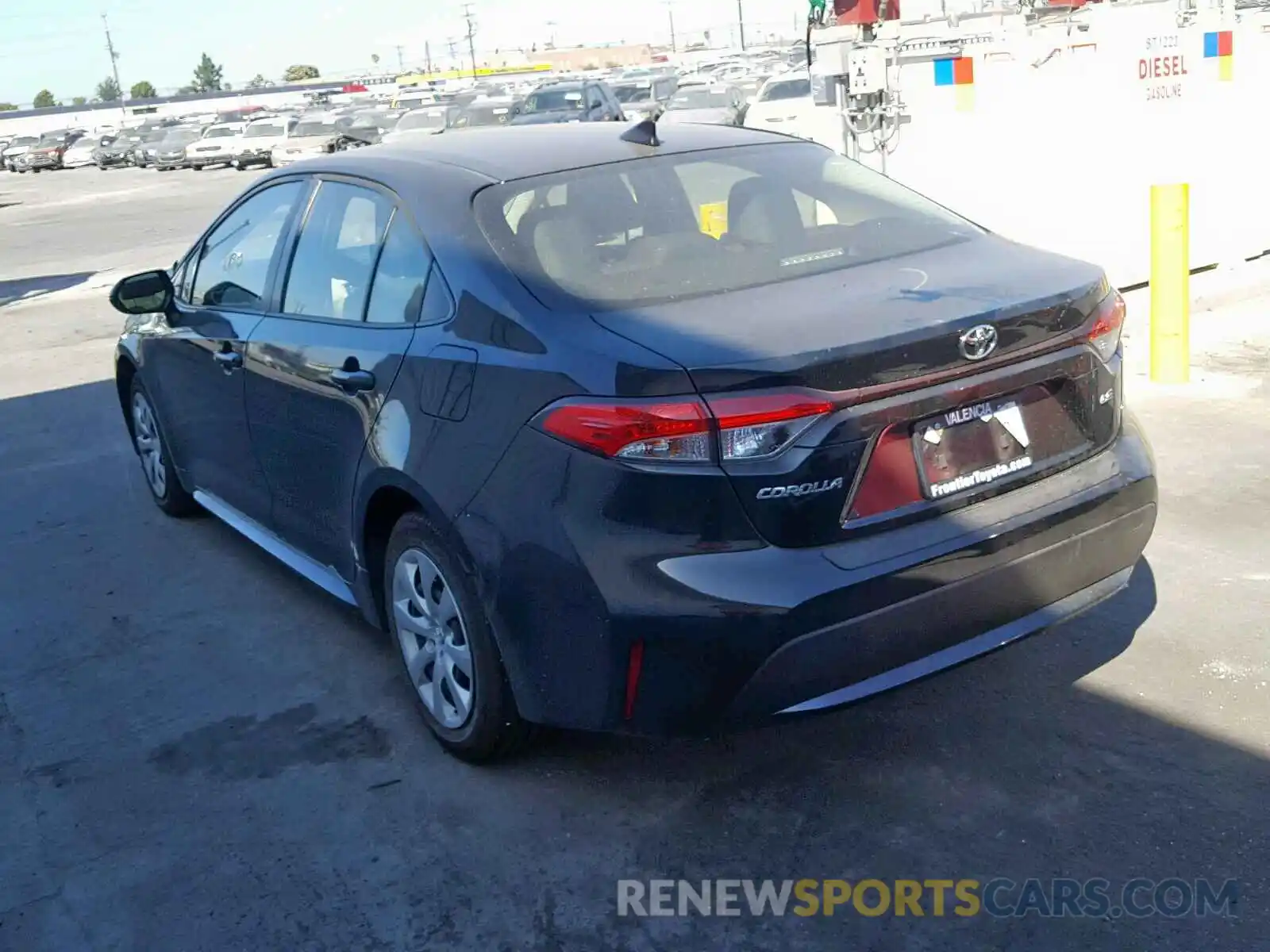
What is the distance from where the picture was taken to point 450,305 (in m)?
3.68

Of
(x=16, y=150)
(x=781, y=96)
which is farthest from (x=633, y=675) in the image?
(x=16, y=150)

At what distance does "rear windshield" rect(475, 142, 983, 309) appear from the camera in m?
3.62

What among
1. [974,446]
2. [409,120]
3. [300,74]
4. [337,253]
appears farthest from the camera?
[300,74]

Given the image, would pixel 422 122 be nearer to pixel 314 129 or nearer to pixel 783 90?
pixel 314 129

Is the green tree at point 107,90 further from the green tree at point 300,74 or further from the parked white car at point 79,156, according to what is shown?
the parked white car at point 79,156

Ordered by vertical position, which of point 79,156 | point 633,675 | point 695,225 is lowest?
point 633,675

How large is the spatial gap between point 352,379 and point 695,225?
3.54 ft

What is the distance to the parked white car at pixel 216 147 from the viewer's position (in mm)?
42750

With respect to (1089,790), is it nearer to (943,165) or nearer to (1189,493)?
(1189,493)

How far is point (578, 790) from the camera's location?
3.74m

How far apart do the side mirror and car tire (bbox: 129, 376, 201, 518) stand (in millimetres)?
669

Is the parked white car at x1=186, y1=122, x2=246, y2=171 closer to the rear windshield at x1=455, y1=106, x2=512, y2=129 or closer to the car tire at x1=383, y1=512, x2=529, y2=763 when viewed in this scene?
the rear windshield at x1=455, y1=106, x2=512, y2=129

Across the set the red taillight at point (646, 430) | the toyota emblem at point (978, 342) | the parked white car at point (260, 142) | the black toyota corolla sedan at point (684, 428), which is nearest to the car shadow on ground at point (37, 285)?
the black toyota corolla sedan at point (684, 428)

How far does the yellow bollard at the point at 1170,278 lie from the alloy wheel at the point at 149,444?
5.07 metres
